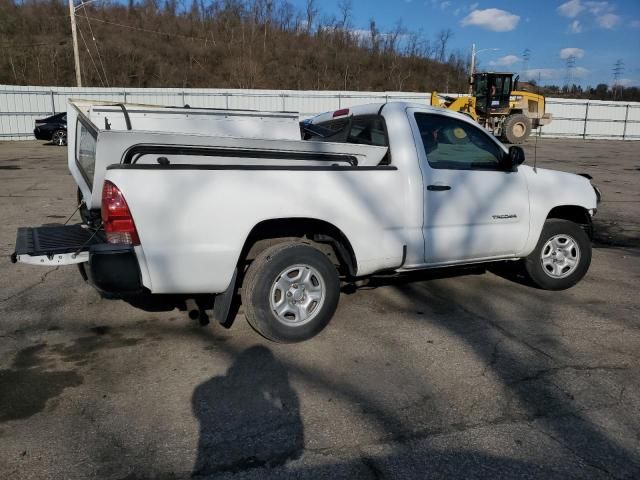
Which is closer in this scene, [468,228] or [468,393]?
[468,393]

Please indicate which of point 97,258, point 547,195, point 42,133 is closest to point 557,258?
point 547,195

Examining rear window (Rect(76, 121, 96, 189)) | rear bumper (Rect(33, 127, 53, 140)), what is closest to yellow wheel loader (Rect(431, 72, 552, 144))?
rear bumper (Rect(33, 127, 53, 140))

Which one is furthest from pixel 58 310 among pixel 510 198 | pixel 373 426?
pixel 510 198

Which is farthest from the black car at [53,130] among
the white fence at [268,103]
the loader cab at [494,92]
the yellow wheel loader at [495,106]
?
the loader cab at [494,92]

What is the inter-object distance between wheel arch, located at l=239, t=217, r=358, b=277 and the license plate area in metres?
1.12

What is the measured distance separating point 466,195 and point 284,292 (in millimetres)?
1913

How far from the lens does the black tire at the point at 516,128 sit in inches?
1064

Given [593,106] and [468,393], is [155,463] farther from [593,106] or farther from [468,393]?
[593,106]

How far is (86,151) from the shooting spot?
4.81 meters

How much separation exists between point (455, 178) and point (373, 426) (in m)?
2.49

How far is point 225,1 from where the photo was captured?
67562 mm

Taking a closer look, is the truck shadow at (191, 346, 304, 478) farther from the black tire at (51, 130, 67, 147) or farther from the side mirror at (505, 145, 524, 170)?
the black tire at (51, 130, 67, 147)

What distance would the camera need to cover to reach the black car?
2577cm

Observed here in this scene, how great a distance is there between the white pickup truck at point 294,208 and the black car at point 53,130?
75.3ft
